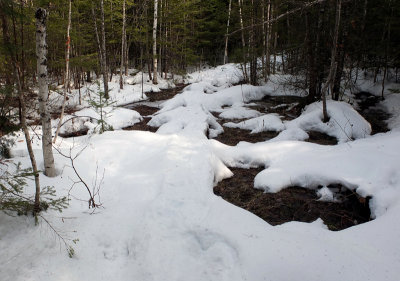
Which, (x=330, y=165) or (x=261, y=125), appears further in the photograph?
(x=261, y=125)

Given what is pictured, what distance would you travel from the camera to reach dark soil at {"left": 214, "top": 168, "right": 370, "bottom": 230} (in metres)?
3.92

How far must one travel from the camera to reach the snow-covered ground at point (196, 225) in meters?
2.73

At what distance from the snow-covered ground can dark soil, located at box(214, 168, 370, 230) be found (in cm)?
21

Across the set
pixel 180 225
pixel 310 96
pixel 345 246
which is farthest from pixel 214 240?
pixel 310 96

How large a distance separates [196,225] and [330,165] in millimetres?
3051

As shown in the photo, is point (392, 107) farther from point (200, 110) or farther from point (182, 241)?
point (182, 241)

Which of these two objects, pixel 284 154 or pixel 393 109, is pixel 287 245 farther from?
pixel 393 109

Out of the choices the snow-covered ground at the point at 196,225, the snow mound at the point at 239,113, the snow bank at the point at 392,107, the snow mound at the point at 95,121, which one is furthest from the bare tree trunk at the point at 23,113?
the snow bank at the point at 392,107

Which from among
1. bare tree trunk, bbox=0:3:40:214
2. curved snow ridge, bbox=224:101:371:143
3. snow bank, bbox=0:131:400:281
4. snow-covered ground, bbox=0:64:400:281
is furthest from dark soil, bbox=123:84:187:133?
bare tree trunk, bbox=0:3:40:214

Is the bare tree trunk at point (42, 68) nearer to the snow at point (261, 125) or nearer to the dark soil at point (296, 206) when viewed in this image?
the dark soil at point (296, 206)

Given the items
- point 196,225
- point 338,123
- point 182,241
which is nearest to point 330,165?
point 196,225

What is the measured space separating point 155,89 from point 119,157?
1385cm

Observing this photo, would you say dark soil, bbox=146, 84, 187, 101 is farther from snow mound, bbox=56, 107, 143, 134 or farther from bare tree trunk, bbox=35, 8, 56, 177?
bare tree trunk, bbox=35, 8, 56, 177

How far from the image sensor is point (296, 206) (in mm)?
4348
